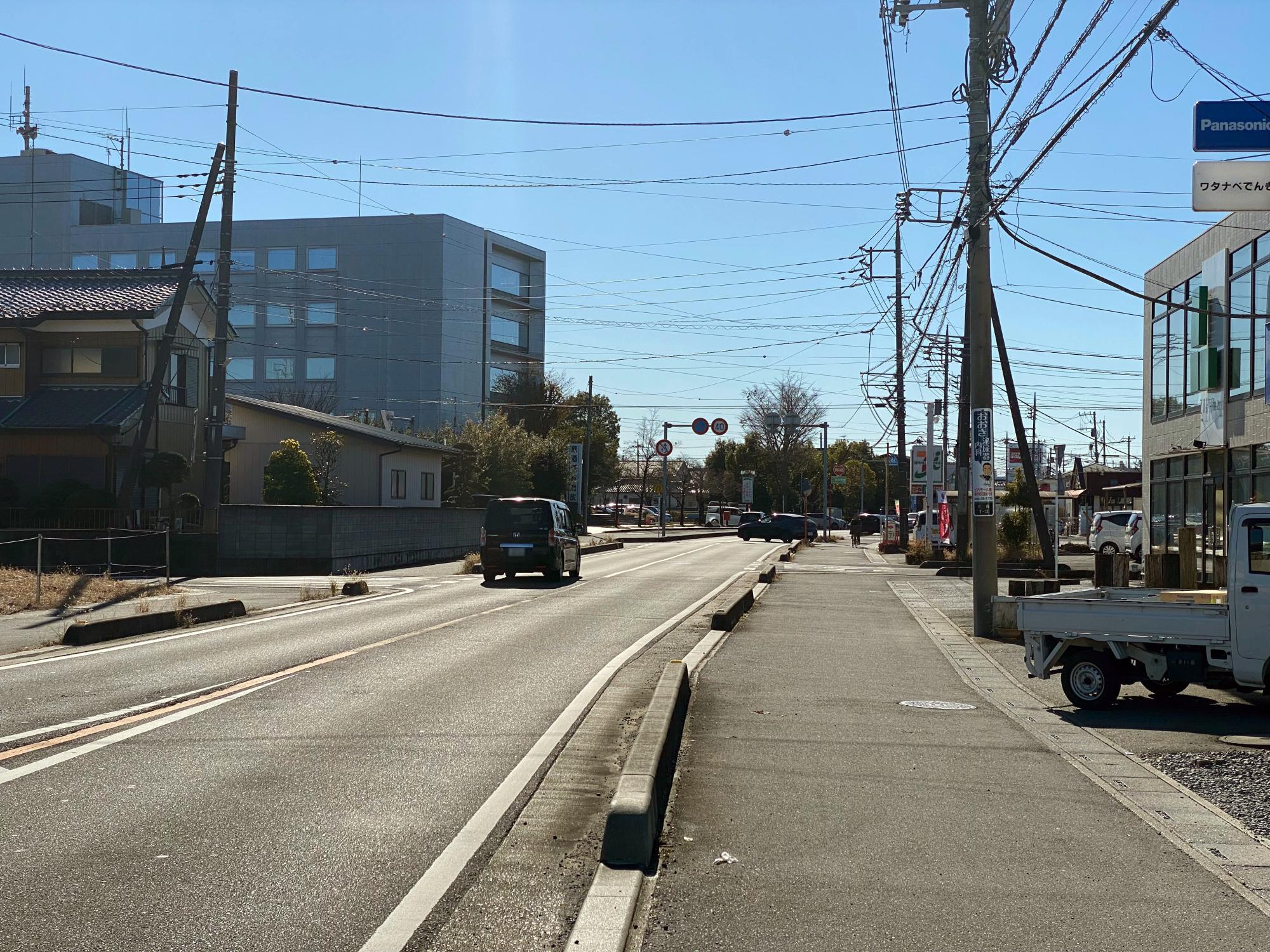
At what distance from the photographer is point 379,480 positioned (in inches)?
1802

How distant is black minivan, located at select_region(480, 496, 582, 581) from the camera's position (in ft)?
91.0

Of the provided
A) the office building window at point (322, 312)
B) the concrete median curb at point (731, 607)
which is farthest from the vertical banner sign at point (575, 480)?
the concrete median curb at point (731, 607)

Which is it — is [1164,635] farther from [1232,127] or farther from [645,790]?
[645,790]

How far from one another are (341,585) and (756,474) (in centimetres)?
7931

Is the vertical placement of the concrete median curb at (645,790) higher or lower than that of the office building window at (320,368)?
lower

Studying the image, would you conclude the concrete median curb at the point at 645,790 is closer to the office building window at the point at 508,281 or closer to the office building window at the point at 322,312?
the office building window at the point at 322,312

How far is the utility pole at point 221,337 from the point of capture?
3225 cm

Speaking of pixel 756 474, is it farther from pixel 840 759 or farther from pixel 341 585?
pixel 840 759

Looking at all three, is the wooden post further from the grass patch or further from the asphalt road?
the grass patch

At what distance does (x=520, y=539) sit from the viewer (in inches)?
1099

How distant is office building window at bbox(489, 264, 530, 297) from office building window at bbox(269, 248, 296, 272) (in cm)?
1300

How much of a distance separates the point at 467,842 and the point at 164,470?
32.1m

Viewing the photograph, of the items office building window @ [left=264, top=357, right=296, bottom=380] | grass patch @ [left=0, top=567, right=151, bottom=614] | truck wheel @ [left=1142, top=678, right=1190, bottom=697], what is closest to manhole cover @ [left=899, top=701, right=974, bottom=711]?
truck wheel @ [left=1142, top=678, right=1190, bottom=697]

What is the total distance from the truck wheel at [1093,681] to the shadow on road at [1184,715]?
10cm
